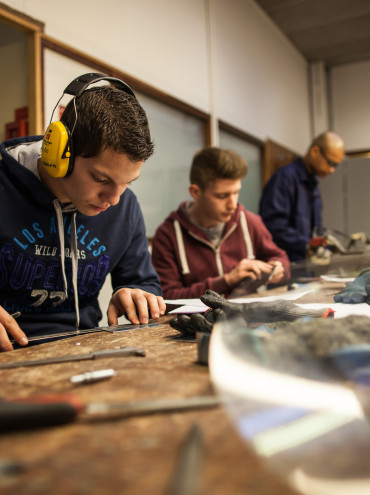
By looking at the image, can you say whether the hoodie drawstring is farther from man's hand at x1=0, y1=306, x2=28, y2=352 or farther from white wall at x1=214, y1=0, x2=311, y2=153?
white wall at x1=214, y1=0, x2=311, y2=153

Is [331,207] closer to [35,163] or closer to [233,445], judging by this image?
[35,163]

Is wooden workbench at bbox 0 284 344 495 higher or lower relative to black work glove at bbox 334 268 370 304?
lower

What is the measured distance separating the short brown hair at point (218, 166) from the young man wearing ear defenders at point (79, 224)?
65 centimetres

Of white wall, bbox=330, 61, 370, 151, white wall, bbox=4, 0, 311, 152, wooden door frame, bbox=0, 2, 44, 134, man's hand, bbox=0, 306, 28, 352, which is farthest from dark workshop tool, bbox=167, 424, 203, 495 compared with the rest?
white wall, bbox=330, 61, 370, 151

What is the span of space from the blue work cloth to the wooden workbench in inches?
97.3

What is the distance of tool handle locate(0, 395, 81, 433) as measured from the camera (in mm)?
344

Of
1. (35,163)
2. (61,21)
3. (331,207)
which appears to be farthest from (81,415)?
(331,207)

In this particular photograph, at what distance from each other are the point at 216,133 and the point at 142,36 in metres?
1.09

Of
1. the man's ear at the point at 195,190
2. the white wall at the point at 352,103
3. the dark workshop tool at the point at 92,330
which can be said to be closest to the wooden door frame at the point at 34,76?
the man's ear at the point at 195,190

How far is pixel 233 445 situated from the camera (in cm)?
31

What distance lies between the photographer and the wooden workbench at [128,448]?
0.88 feet

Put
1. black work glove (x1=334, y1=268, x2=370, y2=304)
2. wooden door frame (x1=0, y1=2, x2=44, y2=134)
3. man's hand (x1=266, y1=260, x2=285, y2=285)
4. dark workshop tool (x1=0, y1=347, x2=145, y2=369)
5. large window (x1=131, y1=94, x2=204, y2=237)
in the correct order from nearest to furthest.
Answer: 1. dark workshop tool (x1=0, y1=347, x2=145, y2=369)
2. black work glove (x1=334, y1=268, x2=370, y2=304)
3. man's hand (x1=266, y1=260, x2=285, y2=285)
4. wooden door frame (x1=0, y1=2, x2=44, y2=134)
5. large window (x1=131, y1=94, x2=204, y2=237)

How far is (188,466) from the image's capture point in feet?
0.92

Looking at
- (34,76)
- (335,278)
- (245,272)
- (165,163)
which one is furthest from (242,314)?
(165,163)
